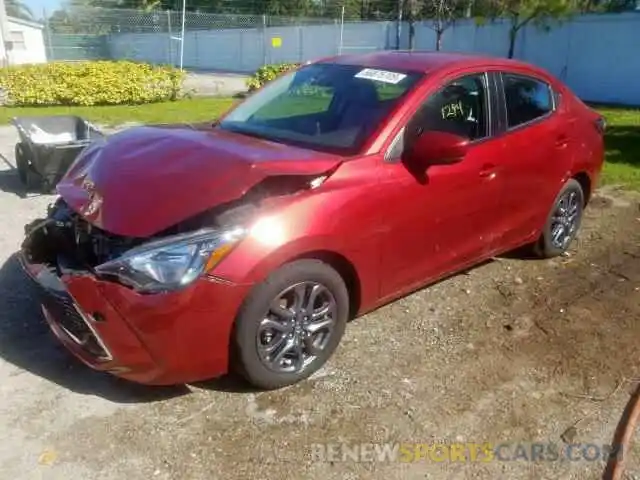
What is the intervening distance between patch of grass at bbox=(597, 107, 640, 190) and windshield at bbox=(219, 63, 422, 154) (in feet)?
16.0

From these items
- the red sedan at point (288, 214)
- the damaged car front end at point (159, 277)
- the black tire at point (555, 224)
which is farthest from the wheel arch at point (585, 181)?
the damaged car front end at point (159, 277)

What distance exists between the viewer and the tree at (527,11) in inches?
715

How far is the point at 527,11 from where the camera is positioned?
18.8 metres

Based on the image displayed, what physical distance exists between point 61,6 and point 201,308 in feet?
118

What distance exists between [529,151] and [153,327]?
9.54ft

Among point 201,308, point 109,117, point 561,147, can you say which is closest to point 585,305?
point 561,147

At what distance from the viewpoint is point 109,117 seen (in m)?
12.8

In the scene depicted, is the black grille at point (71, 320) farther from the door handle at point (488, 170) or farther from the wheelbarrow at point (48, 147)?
the wheelbarrow at point (48, 147)

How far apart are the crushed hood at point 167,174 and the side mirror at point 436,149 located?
18.9 inches

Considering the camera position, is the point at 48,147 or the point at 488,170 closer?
the point at 488,170

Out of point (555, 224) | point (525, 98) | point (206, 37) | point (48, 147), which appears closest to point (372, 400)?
point (525, 98)

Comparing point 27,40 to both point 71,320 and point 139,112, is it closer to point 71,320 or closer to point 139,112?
point 139,112

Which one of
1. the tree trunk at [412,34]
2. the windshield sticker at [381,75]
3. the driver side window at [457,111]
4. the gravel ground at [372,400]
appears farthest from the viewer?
the tree trunk at [412,34]

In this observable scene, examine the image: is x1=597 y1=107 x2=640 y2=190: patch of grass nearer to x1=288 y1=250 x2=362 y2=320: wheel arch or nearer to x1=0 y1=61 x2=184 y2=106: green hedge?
x1=288 y1=250 x2=362 y2=320: wheel arch
